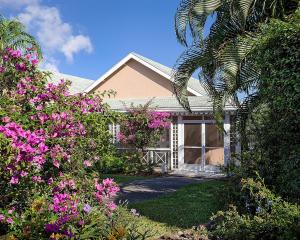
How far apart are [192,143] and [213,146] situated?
1079 millimetres

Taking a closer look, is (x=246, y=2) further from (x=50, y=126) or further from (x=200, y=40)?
(x=50, y=126)

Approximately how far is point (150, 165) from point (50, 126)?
1256cm

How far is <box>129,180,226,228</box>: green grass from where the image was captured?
920 centimetres

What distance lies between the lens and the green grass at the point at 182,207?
30.2 feet

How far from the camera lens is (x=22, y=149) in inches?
229

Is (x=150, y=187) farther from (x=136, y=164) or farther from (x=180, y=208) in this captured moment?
(x=136, y=164)

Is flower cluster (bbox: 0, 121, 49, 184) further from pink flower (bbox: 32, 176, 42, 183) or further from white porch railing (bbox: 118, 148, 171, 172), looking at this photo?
white porch railing (bbox: 118, 148, 171, 172)

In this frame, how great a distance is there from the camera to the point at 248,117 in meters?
10.7

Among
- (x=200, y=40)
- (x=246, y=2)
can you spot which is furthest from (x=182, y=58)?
(x=246, y=2)

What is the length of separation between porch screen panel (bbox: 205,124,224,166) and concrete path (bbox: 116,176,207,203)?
2586mm

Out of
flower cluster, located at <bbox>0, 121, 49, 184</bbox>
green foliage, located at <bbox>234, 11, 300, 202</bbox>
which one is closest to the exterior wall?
green foliage, located at <bbox>234, 11, 300, 202</bbox>

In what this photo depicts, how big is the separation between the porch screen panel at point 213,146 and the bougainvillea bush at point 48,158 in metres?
12.1

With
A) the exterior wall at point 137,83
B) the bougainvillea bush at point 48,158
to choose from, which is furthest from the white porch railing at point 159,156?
the bougainvillea bush at point 48,158

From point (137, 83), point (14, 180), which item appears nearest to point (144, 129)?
point (137, 83)
